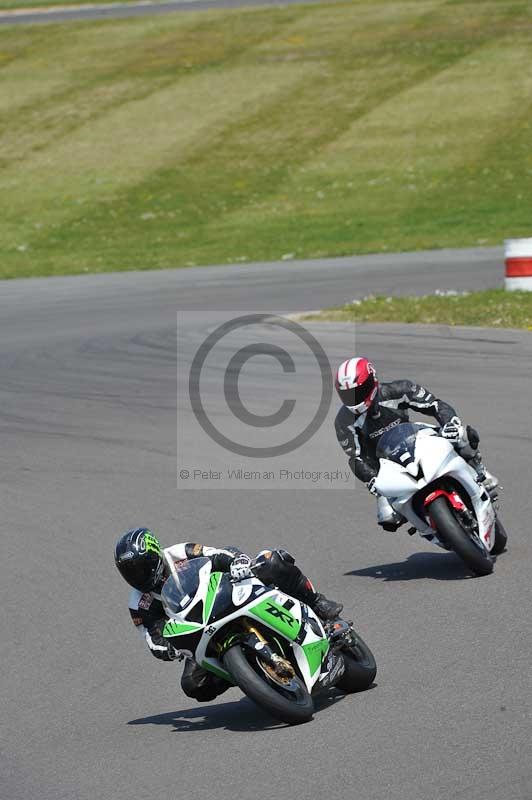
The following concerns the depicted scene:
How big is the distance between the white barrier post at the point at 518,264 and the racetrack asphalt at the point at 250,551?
7.61 feet

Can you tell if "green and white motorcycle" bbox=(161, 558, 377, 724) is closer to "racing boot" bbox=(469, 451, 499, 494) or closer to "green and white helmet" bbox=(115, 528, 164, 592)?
"green and white helmet" bbox=(115, 528, 164, 592)

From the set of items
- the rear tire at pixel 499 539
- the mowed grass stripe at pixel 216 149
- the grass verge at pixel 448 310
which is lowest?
the mowed grass stripe at pixel 216 149

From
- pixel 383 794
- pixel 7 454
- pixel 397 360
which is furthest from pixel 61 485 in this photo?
pixel 383 794

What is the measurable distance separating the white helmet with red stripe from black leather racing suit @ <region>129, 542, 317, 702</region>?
8.74 feet

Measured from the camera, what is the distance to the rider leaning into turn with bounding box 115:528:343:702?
6.71 meters

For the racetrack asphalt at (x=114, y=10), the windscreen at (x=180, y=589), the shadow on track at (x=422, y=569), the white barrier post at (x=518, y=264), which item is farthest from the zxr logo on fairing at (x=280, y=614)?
the racetrack asphalt at (x=114, y=10)

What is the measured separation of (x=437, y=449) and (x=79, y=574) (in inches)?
106

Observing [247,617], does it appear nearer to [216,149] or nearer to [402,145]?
[402,145]

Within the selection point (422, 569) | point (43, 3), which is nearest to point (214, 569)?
point (422, 569)

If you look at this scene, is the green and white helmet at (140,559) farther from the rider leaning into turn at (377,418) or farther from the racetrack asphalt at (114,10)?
the racetrack asphalt at (114,10)

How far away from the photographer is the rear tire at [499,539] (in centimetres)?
930

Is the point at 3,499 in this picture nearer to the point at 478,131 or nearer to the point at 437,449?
the point at 437,449

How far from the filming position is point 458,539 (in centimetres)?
876

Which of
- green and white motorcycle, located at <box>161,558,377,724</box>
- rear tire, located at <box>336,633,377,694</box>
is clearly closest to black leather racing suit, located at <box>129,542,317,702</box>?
green and white motorcycle, located at <box>161,558,377,724</box>
